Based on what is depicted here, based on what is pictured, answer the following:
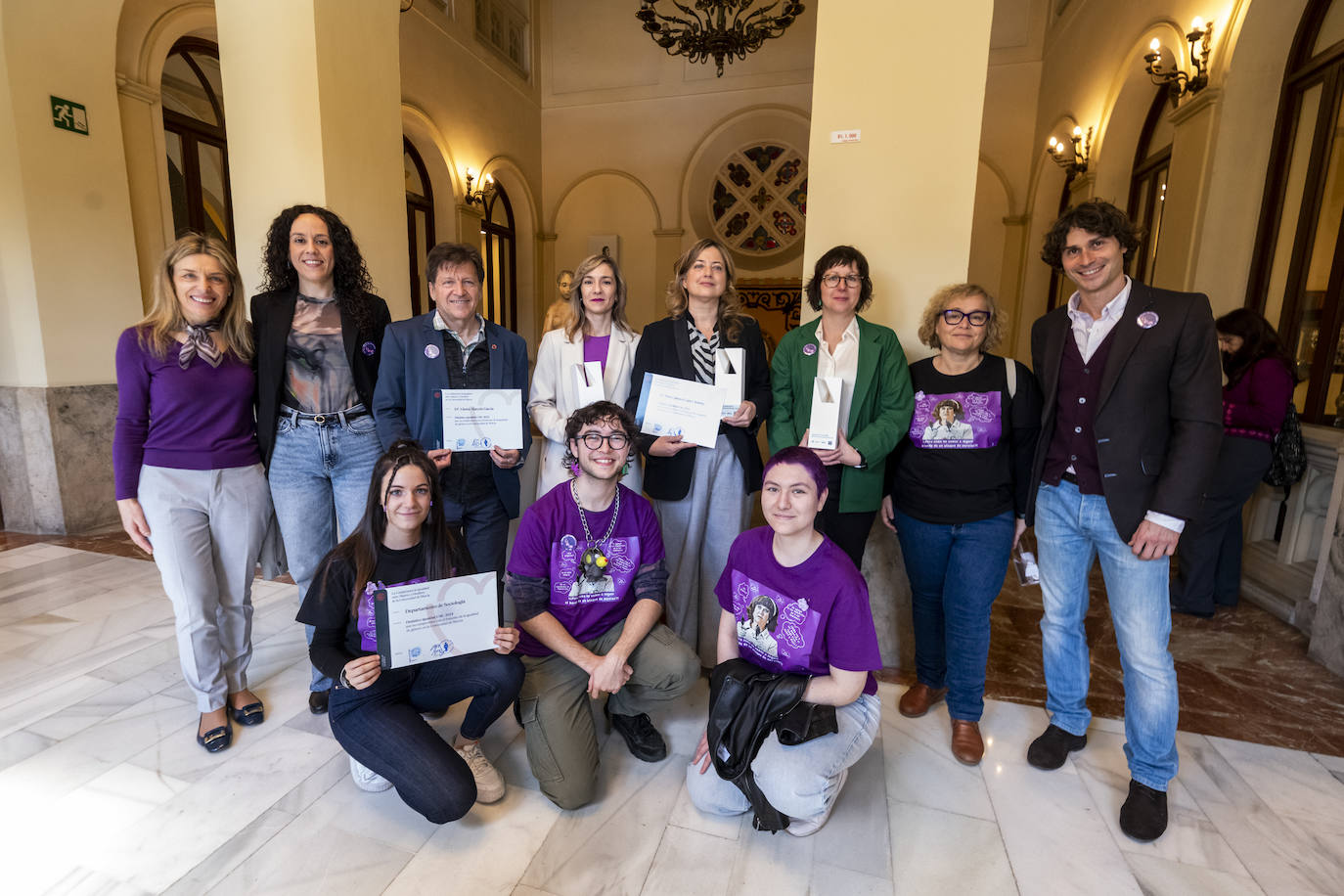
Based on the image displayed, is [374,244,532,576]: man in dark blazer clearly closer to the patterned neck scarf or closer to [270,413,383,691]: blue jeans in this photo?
[270,413,383,691]: blue jeans

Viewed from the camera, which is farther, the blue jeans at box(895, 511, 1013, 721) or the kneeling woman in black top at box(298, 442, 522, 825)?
the blue jeans at box(895, 511, 1013, 721)

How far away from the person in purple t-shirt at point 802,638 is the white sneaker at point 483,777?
1.90 ft

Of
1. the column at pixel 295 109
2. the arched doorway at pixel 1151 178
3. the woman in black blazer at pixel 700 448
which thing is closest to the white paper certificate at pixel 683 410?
the woman in black blazer at pixel 700 448

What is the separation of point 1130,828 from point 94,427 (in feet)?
20.0

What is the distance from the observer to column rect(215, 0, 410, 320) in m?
3.33

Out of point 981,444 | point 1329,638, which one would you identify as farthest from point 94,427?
point 1329,638

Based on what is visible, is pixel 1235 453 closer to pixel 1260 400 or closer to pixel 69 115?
pixel 1260 400

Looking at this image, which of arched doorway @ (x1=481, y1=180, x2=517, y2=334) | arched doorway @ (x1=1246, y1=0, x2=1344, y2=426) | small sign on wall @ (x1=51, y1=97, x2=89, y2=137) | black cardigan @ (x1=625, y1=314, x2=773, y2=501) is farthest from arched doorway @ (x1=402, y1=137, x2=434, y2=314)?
arched doorway @ (x1=1246, y1=0, x2=1344, y2=426)

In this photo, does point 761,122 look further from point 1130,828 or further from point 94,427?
point 1130,828

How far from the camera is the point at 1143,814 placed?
1874 mm

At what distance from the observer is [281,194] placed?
11.3 feet

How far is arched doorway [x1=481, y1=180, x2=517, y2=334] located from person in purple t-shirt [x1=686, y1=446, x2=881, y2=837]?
801cm

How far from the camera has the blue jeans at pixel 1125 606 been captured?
187 cm

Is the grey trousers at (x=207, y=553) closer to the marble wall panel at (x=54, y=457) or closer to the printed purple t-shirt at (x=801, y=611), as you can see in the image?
the printed purple t-shirt at (x=801, y=611)
